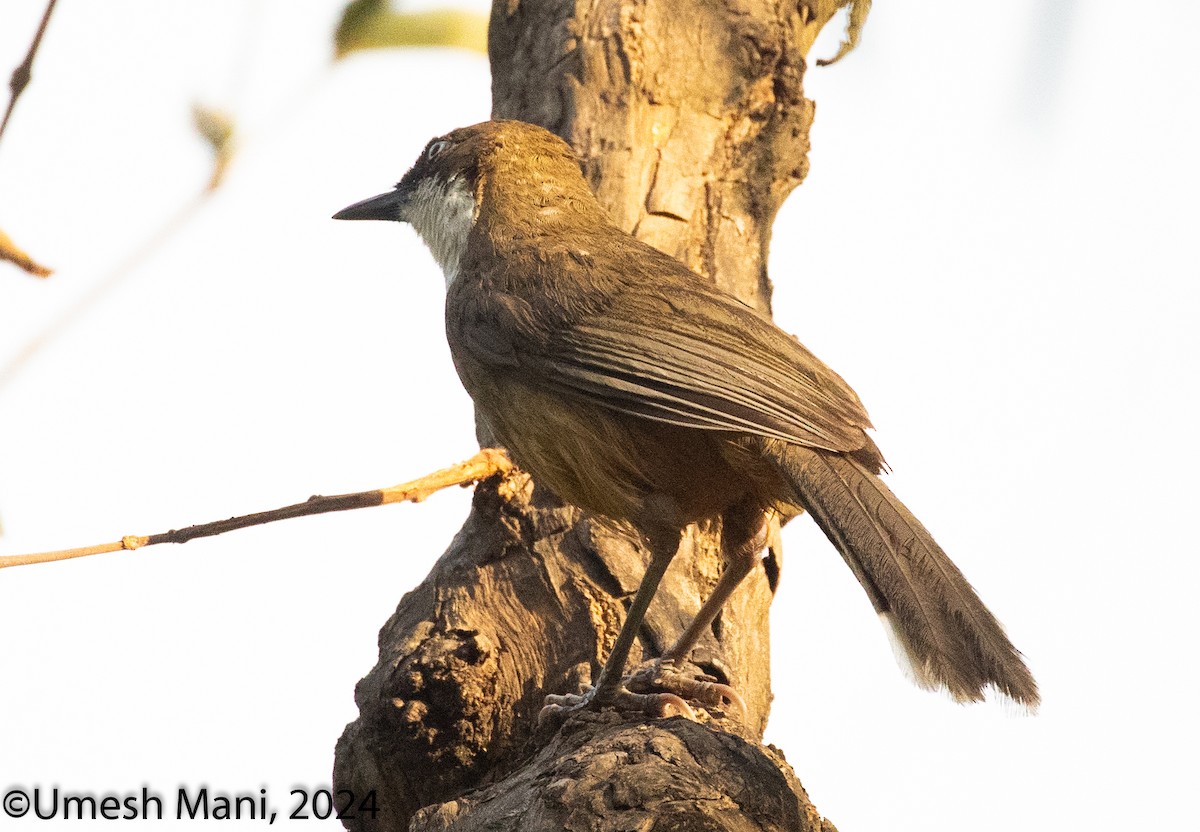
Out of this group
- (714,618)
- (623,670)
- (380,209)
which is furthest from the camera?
(380,209)

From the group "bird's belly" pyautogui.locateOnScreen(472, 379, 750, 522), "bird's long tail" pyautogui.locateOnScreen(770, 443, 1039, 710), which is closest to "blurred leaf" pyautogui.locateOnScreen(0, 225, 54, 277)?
"bird's long tail" pyautogui.locateOnScreen(770, 443, 1039, 710)

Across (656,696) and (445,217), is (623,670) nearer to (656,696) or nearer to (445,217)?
(656,696)

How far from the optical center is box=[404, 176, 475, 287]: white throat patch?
172 inches

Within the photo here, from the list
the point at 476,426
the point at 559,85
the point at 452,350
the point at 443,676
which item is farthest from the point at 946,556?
the point at 559,85

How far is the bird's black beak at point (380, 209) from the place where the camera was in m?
4.84

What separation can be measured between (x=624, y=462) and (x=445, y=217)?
4.74 ft

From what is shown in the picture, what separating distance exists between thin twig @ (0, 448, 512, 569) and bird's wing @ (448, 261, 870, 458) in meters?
0.34

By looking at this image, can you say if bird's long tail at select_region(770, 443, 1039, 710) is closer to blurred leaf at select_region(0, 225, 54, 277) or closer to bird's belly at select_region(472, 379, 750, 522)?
bird's belly at select_region(472, 379, 750, 522)

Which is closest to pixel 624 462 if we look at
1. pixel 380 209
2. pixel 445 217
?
pixel 445 217

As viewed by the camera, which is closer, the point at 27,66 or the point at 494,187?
the point at 27,66

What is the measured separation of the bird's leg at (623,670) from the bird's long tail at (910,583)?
1.47 ft

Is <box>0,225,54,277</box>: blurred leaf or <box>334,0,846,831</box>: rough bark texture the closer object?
<box>0,225,54,277</box>: blurred leaf

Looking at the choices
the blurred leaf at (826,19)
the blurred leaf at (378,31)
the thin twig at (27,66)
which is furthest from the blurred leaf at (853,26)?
the thin twig at (27,66)

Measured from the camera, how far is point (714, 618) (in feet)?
12.3
